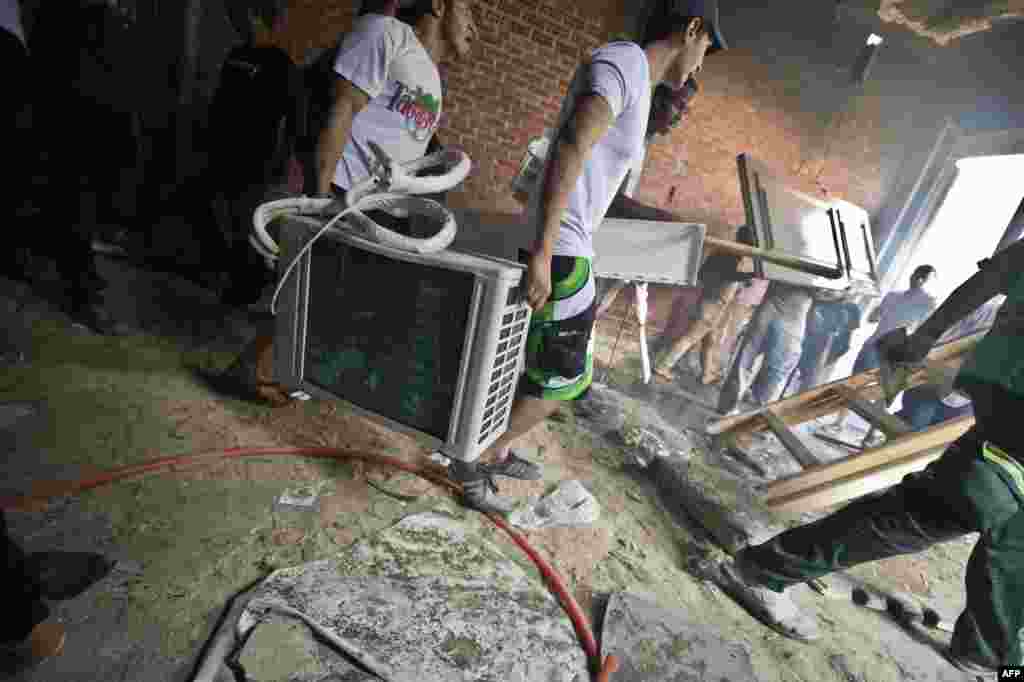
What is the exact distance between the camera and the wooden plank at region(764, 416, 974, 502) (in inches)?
69.8

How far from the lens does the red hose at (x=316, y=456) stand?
1.18 m

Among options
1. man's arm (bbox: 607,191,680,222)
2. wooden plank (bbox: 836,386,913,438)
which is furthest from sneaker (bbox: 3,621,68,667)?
man's arm (bbox: 607,191,680,222)

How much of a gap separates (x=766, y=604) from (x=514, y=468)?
1042 millimetres

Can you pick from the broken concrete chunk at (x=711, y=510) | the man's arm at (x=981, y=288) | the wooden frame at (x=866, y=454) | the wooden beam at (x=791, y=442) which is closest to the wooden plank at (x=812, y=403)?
the wooden frame at (x=866, y=454)

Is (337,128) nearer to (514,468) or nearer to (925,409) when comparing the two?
(514,468)

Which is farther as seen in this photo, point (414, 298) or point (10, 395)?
point (10, 395)

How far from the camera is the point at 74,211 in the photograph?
2076 mm

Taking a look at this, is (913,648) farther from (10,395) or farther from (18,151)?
(18,151)

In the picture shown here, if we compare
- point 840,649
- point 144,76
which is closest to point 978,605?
point 840,649

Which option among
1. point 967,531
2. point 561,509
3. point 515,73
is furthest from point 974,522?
point 515,73

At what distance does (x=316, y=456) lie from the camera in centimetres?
171

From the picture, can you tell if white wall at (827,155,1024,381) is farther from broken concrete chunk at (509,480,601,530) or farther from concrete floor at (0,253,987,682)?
broken concrete chunk at (509,480,601,530)

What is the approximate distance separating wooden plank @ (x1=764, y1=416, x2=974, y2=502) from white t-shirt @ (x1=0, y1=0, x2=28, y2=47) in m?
3.58

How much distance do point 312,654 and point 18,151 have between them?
2.62m
